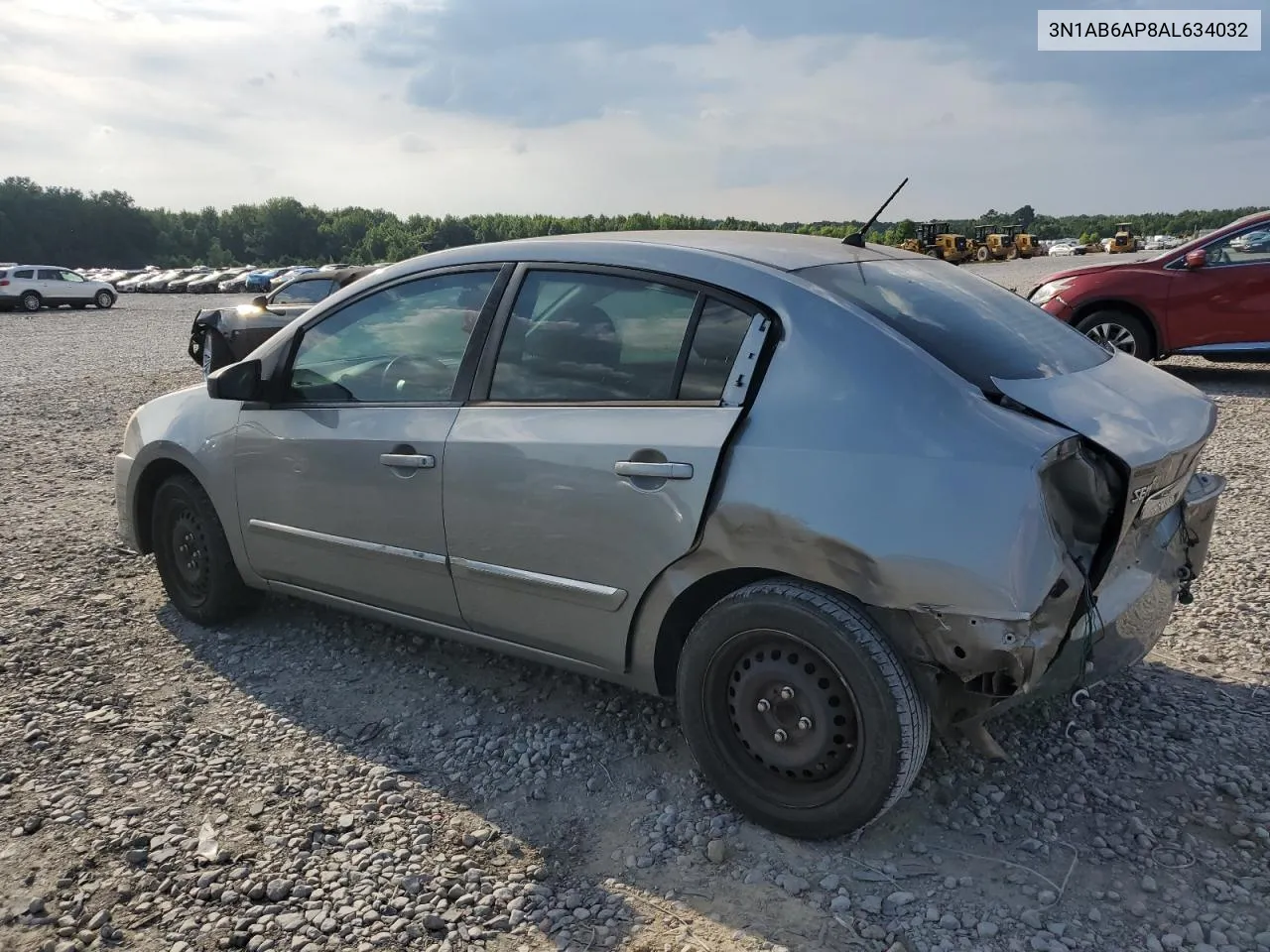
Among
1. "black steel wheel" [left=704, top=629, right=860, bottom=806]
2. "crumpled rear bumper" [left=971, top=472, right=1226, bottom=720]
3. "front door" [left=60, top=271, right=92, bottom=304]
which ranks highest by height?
"front door" [left=60, top=271, right=92, bottom=304]

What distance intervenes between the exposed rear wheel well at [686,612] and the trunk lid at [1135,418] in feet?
2.89

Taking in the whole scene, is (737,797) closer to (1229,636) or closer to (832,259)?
(832,259)

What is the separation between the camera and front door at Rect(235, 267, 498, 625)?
3.41 m

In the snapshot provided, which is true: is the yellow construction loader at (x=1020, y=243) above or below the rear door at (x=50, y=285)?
above

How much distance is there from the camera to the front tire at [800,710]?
2.51m

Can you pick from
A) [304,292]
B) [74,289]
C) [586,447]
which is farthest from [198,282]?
[586,447]

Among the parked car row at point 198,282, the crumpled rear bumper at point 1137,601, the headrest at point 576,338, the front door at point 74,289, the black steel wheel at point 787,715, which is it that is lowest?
the black steel wheel at point 787,715

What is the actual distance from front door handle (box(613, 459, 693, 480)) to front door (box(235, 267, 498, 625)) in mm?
736

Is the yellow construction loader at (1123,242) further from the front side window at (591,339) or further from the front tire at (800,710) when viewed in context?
the front tire at (800,710)

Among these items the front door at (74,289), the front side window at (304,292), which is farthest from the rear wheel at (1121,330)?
the front door at (74,289)

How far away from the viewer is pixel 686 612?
2.94 metres

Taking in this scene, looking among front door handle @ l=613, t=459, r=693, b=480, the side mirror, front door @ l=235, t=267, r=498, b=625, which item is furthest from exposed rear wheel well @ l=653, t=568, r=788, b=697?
the side mirror

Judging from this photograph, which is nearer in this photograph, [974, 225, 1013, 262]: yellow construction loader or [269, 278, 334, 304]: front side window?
[269, 278, 334, 304]: front side window

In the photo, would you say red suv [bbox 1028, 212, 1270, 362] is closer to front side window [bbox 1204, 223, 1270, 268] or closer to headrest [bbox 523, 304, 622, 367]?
front side window [bbox 1204, 223, 1270, 268]
